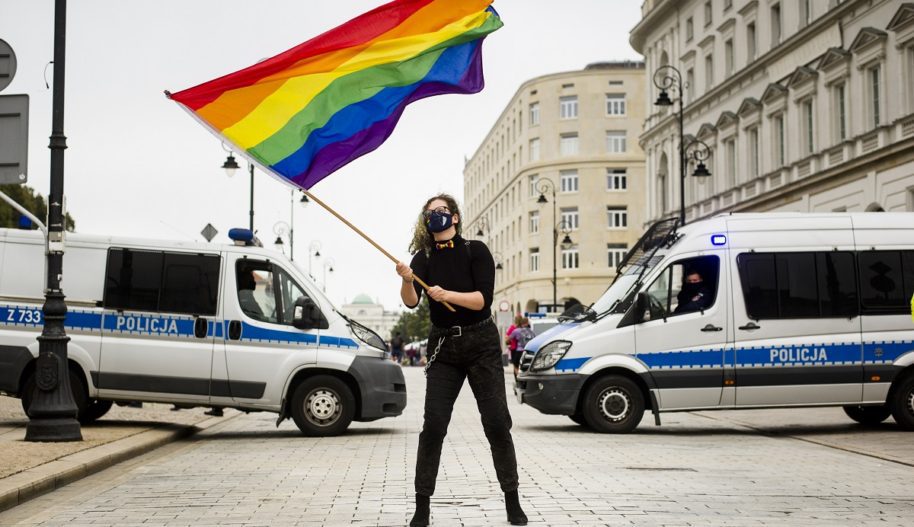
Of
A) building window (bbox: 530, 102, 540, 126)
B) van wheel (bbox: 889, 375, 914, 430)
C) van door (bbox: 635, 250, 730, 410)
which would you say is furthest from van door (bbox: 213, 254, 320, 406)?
building window (bbox: 530, 102, 540, 126)

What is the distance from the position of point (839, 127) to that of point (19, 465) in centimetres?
3305

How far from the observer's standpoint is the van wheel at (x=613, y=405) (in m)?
16.2

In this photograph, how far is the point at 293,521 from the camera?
25.7 feet

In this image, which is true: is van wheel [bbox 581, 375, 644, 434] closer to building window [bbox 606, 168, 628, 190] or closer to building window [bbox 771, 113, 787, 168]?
building window [bbox 771, 113, 787, 168]

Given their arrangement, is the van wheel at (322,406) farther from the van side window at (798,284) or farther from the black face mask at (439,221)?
the black face mask at (439,221)

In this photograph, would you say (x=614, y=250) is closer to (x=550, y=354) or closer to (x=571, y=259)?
(x=571, y=259)

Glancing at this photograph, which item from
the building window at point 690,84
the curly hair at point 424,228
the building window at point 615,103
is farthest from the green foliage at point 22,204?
the curly hair at point 424,228

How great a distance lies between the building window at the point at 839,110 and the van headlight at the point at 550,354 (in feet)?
81.6

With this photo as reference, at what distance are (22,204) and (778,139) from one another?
40085 millimetres

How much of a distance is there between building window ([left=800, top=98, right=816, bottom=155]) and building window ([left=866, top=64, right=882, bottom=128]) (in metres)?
4.74

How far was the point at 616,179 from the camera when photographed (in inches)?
3396

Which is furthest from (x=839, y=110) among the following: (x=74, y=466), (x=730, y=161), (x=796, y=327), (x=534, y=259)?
(x=534, y=259)

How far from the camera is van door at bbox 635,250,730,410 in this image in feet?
53.0

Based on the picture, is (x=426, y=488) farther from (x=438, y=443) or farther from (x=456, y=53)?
(x=456, y=53)
